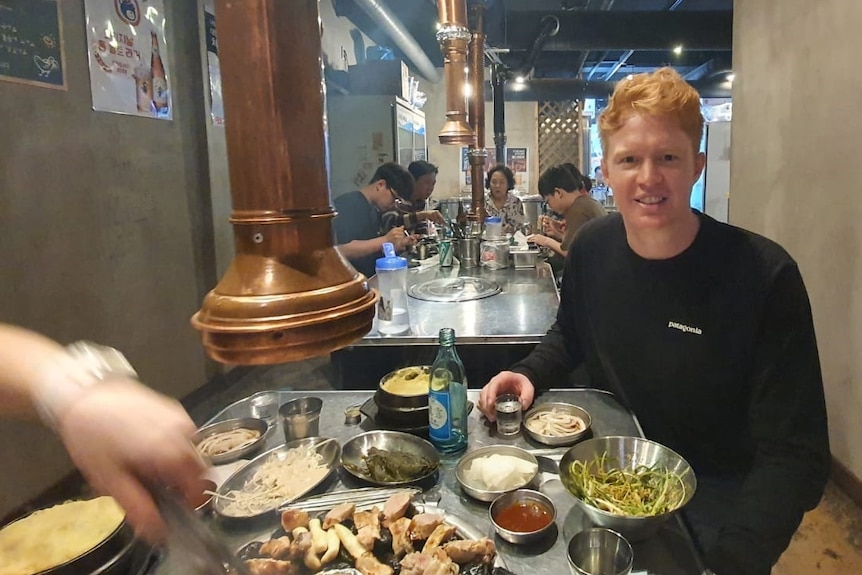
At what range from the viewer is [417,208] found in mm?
6355

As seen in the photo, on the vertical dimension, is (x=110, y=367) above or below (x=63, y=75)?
below

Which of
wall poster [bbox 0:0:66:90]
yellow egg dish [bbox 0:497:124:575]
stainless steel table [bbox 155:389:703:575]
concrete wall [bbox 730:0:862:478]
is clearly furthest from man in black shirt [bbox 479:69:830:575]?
wall poster [bbox 0:0:66:90]

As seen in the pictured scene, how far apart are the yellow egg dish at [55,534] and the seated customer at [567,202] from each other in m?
3.59

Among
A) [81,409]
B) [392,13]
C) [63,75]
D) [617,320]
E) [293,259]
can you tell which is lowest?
[617,320]

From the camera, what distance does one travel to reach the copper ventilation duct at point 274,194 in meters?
0.61

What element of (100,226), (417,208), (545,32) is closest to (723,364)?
(100,226)

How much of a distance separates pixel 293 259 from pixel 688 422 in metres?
1.23

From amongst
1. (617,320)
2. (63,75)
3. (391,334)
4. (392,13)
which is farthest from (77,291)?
(392,13)

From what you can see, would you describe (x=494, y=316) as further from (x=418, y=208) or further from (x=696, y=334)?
(x=418, y=208)

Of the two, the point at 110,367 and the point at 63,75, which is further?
the point at 63,75

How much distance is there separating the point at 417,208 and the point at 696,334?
16.7 feet

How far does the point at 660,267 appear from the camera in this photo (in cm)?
151

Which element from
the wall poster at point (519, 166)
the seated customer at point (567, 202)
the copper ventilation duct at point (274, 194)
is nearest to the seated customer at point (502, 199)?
the seated customer at point (567, 202)

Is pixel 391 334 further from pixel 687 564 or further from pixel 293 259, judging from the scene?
pixel 293 259
